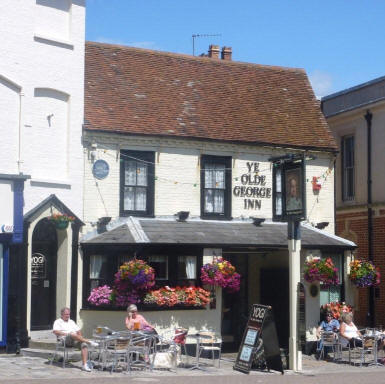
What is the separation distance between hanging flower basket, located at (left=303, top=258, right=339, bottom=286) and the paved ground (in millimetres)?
2853

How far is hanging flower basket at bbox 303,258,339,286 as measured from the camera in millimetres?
21688

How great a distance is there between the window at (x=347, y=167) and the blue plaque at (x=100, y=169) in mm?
9166

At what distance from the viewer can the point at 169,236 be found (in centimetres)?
2070

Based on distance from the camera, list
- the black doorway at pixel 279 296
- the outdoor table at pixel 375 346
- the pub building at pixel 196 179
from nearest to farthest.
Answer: the outdoor table at pixel 375 346, the pub building at pixel 196 179, the black doorway at pixel 279 296

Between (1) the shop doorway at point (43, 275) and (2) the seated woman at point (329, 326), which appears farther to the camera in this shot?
(2) the seated woman at point (329, 326)

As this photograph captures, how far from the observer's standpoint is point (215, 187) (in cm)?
2252

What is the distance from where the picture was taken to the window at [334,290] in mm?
22562

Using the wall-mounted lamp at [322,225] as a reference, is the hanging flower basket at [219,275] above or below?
below

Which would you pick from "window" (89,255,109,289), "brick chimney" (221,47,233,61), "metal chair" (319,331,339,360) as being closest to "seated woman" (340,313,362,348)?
"metal chair" (319,331,339,360)

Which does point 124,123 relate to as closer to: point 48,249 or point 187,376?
point 48,249

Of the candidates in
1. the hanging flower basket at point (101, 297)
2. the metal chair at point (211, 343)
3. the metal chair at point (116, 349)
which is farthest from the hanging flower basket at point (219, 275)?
the metal chair at point (116, 349)

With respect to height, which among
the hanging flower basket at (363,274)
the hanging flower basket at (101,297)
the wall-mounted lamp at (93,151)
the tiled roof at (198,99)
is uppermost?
the tiled roof at (198,99)

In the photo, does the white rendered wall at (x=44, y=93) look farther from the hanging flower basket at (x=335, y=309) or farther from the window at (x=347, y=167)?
the window at (x=347, y=167)

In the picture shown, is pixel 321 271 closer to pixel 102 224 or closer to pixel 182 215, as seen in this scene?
pixel 182 215
